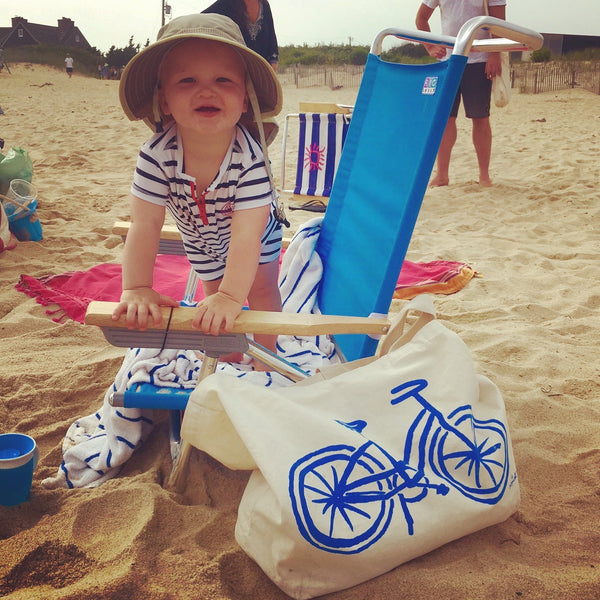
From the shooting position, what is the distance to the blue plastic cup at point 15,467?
140 cm

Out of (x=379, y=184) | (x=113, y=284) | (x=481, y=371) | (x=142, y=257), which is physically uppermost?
(x=379, y=184)

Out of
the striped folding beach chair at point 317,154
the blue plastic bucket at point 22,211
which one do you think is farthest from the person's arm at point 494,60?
the blue plastic bucket at point 22,211

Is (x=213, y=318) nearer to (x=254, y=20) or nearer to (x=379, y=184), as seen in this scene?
(x=379, y=184)

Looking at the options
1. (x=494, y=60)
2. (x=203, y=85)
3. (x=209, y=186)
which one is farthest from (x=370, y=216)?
(x=494, y=60)

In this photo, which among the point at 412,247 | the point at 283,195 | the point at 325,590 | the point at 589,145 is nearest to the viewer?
the point at 325,590

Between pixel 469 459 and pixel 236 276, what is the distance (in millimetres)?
758

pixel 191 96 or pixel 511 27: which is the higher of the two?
pixel 511 27

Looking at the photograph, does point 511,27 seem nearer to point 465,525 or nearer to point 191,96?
point 191,96

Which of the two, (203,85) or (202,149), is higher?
(203,85)

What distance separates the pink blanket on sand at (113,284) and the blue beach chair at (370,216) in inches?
41.5

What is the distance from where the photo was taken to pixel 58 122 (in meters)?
9.73

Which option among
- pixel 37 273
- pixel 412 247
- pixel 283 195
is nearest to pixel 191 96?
pixel 37 273

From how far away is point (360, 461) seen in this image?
1197 millimetres

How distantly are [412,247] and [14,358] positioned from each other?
2730 millimetres
